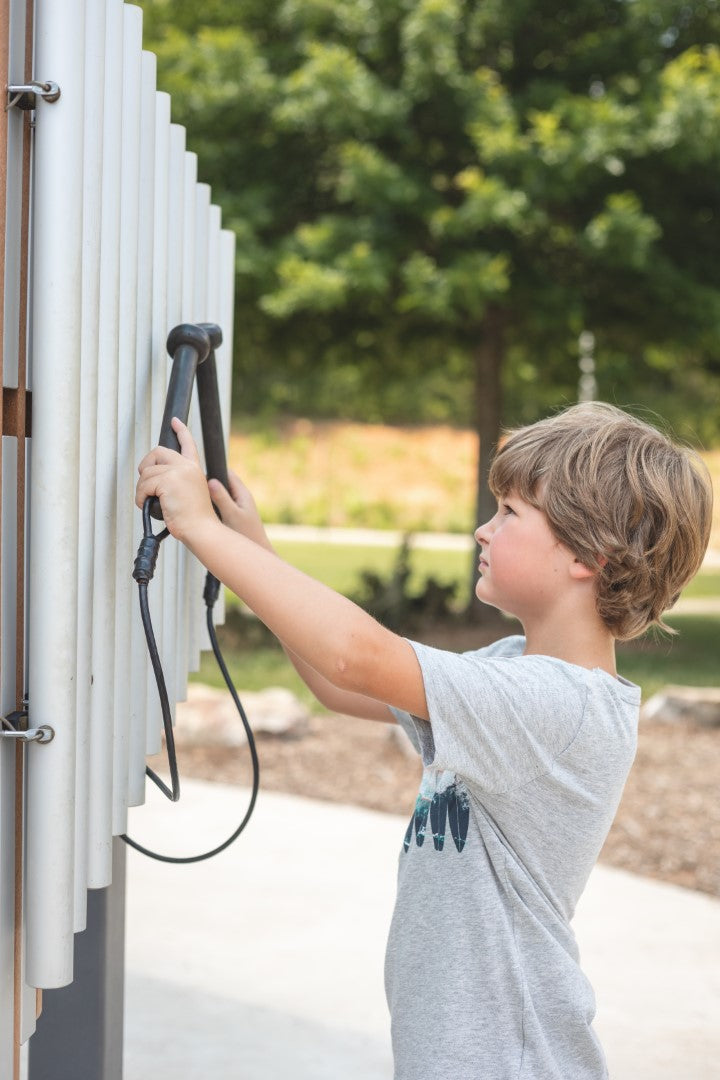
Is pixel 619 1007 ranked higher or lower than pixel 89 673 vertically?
lower

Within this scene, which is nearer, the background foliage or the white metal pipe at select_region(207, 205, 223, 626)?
the white metal pipe at select_region(207, 205, 223, 626)

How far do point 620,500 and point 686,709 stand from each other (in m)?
5.60

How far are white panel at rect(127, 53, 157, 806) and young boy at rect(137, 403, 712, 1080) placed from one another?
197 mm

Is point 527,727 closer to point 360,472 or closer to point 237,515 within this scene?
point 237,515

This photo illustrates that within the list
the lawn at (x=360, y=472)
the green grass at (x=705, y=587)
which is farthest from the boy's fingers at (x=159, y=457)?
the lawn at (x=360, y=472)

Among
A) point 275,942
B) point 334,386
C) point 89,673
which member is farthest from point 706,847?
point 334,386

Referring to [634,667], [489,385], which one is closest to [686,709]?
[634,667]

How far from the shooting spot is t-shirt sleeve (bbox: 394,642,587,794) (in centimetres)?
144

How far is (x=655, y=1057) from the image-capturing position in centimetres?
298

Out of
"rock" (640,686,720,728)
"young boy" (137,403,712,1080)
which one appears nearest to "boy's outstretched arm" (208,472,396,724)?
"young boy" (137,403,712,1080)

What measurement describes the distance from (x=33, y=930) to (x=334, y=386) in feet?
96.9

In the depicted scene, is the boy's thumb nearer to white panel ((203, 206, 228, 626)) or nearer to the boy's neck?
white panel ((203, 206, 228, 626))

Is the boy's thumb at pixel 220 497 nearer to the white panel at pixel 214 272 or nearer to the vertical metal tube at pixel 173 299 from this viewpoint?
the vertical metal tube at pixel 173 299

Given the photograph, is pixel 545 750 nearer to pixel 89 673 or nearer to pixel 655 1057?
pixel 89 673
